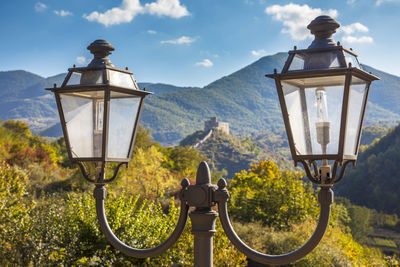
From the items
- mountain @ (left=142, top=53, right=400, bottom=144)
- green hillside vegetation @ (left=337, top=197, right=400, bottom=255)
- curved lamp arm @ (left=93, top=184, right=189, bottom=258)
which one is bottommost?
green hillside vegetation @ (left=337, top=197, right=400, bottom=255)

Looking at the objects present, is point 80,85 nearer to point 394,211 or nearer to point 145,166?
point 145,166

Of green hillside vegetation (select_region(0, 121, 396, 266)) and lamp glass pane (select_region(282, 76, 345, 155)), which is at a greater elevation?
lamp glass pane (select_region(282, 76, 345, 155))

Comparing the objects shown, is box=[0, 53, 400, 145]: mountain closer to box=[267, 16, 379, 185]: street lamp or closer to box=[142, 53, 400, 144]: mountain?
box=[142, 53, 400, 144]: mountain

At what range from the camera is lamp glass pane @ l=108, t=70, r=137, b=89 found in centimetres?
237

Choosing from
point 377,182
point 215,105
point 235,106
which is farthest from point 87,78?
point 235,106

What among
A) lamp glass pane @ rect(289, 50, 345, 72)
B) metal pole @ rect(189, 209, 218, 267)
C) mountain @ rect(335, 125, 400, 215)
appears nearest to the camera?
lamp glass pane @ rect(289, 50, 345, 72)

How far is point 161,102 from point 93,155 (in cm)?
12346

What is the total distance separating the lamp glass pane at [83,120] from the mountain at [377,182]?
150 ft

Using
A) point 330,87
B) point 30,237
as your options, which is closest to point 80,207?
point 30,237

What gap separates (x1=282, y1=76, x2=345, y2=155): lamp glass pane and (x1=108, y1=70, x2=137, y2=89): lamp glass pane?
969 mm

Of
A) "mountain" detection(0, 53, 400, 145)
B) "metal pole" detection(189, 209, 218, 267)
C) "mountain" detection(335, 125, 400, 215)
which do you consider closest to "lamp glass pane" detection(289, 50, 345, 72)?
"metal pole" detection(189, 209, 218, 267)

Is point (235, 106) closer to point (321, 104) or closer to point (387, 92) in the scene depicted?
point (387, 92)

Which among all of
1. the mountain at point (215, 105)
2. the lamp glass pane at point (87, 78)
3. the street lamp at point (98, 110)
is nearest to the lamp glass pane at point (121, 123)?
the street lamp at point (98, 110)

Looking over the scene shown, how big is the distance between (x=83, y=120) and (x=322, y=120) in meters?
1.38
